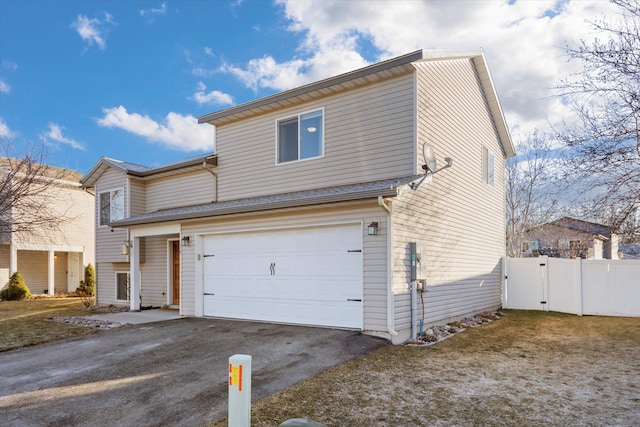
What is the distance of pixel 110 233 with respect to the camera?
13.8 meters

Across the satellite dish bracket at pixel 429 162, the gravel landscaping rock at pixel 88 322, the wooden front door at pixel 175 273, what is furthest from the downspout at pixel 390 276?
the wooden front door at pixel 175 273

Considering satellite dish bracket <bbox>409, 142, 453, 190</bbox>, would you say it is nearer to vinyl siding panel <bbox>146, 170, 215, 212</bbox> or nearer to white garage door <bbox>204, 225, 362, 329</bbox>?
white garage door <bbox>204, 225, 362, 329</bbox>

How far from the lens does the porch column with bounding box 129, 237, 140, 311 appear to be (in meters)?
12.4

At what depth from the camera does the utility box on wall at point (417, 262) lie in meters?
7.99

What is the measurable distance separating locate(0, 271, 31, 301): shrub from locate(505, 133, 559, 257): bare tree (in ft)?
77.5

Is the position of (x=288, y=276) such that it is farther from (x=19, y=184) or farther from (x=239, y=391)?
(x=19, y=184)

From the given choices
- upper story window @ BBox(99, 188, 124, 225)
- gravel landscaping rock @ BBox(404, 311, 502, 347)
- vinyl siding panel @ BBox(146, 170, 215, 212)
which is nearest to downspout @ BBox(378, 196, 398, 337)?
A: gravel landscaping rock @ BBox(404, 311, 502, 347)

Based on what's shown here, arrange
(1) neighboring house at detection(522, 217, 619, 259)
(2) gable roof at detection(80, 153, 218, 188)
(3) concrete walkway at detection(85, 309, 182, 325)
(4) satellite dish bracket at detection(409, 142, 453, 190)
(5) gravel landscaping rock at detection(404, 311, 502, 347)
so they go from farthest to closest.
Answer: (1) neighboring house at detection(522, 217, 619, 259), (2) gable roof at detection(80, 153, 218, 188), (3) concrete walkway at detection(85, 309, 182, 325), (4) satellite dish bracket at detection(409, 142, 453, 190), (5) gravel landscaping rock at detection(404, 311, 502, 347)

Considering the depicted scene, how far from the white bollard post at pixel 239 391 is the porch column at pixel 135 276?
10367 millimetres

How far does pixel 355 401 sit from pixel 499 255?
10657 mm

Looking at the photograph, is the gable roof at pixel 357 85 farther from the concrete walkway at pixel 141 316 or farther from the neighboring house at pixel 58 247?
the neighboring house at pixel 58 247

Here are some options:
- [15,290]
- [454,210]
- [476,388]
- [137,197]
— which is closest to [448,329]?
[454,210]

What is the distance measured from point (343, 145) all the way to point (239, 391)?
268 inches

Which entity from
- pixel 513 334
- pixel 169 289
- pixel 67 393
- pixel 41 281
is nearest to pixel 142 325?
pixel 169 289
